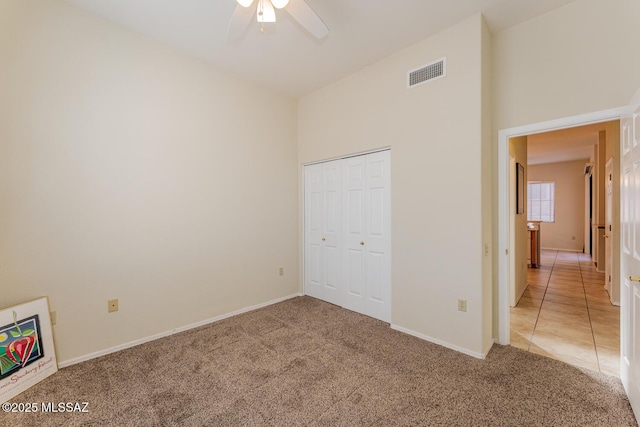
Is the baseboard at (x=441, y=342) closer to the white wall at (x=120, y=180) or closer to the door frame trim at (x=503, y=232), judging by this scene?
the door frame trim at (x=503, y=232)

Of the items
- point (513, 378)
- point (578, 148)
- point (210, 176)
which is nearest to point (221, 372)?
point (210, 176)

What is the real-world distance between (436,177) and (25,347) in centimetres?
360

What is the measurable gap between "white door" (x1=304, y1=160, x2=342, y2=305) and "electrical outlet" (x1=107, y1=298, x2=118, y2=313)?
234 centimetres

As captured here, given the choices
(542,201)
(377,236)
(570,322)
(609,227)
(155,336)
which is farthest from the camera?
(542,201)

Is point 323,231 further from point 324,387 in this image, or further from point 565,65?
point 565,65

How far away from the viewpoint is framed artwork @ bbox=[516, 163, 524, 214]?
395 cm

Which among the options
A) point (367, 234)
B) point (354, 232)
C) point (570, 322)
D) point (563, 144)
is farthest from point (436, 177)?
point (563, 144)

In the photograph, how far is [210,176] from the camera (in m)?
3.27

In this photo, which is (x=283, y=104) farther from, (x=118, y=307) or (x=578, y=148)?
(x=578, y=148)

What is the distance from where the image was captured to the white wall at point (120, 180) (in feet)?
7.10

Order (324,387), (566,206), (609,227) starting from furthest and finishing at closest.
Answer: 1. (566,206)
2. (609,227)
3. (324,387)

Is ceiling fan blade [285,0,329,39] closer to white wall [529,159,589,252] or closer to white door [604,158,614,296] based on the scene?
white door [604,158,614,296]

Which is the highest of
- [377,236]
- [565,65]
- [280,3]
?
[280,3]

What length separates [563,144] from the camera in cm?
624
